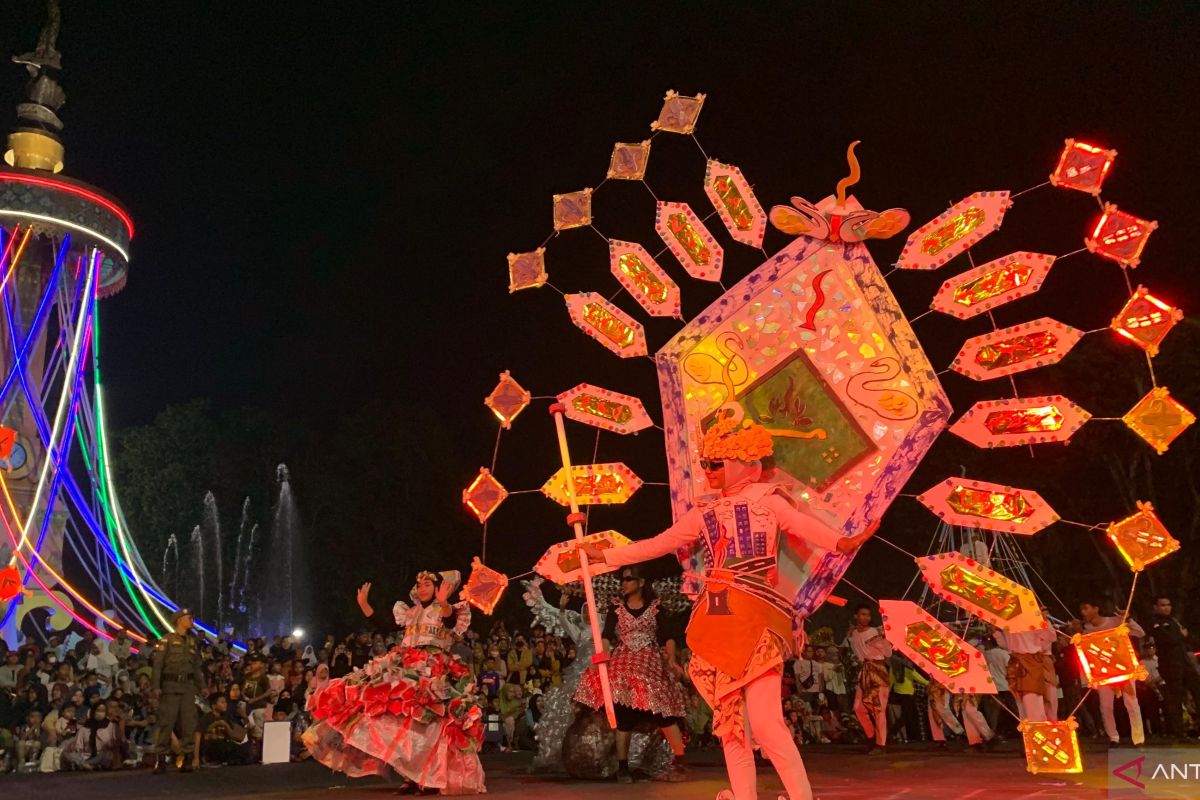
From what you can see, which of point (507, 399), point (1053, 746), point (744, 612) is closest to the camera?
point (744, 612)

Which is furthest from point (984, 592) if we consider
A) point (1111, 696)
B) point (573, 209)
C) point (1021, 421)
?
point (1111, 696)

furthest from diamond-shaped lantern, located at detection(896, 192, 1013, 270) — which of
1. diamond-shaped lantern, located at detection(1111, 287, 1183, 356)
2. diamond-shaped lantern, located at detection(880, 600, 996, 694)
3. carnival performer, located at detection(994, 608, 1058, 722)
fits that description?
carnival performer, located at detection(994, 608, 1058, 722)

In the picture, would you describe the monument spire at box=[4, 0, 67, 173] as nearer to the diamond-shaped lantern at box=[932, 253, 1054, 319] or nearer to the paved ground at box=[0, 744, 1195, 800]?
the paved ground at box=[0, 744, 1195, 800]

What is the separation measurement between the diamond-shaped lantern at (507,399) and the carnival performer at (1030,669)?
18.4 feet

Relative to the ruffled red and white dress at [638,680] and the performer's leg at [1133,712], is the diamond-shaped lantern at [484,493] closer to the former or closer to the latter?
the ruffled red and white dress at [638,680]

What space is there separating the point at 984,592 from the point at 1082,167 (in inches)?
134

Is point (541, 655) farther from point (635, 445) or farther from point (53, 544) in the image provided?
point (53, 544)

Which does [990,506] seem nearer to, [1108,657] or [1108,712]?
[1108,657]

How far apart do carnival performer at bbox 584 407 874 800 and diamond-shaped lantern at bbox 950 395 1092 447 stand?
2.69 metres

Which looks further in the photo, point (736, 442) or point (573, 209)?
point (573, 209)

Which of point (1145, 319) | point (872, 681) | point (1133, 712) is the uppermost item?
point (1145, 319)

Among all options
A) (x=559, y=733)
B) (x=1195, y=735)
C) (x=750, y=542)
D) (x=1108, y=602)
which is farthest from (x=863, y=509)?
(x=1108, y=602)

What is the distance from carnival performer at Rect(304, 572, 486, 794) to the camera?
779 centimetres

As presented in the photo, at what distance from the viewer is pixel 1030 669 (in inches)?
407
